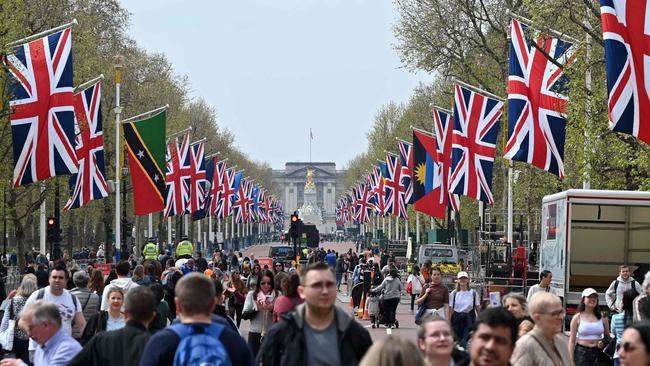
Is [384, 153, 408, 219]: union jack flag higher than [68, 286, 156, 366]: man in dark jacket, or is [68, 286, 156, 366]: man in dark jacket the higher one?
[384, 153, 408, 219]: union jack flag

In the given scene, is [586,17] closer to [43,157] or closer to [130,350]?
[43,157]

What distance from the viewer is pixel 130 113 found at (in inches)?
2633

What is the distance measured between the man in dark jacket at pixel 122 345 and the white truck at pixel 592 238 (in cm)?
1780

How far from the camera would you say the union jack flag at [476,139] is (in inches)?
1586

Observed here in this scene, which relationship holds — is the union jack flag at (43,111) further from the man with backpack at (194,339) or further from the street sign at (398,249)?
Answer: the street sign at (398,249)

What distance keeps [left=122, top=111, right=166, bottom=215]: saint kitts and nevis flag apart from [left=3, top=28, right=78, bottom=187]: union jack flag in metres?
11.1

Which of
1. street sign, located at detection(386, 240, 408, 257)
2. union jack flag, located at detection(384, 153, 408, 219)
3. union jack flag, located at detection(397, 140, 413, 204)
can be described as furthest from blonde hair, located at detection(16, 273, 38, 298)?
street sign, located at detection(386, 240, 408, 257)

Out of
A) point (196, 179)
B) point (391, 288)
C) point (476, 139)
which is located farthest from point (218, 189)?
point (391, 288)

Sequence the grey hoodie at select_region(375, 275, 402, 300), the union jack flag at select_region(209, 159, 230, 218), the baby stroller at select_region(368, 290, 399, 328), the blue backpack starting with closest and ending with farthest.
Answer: the blue backpack < the grey hoodie at select_region(375, 275, 402, 300) < the baby stroller at select_region(368, 290, 399, 328) < the union jack flag at select_region(209, 159, 230, 218)

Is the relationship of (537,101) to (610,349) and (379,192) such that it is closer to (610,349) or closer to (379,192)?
(610,349)

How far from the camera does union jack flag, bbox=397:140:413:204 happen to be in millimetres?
60781

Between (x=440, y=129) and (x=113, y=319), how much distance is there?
3453 cm

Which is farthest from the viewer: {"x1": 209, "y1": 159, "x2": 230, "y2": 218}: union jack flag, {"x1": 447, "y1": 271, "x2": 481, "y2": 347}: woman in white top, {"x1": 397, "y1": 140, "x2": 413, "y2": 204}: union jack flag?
{"x1": 209, "y1": 159, "x2": 230, "y2": 218}: union jack flag

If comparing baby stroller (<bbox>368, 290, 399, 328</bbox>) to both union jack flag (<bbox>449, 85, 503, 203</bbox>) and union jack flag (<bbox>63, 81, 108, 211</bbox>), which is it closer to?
union jack flag (<bbox>449, 85, 503, 203</bbox>)
